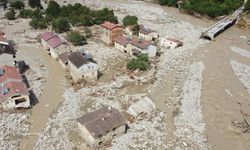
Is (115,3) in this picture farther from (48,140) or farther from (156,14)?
(48,140)

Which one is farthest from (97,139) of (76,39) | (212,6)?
(212,6)

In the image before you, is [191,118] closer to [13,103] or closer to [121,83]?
[121,83]

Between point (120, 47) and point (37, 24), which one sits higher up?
point (37, 24)

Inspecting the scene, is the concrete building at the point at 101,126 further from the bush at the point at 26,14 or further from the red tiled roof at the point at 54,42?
the bush at the point at 26,14

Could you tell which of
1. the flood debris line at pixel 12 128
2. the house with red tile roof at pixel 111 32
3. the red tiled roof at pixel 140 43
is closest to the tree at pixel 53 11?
the house with red tile roof at pixel 111 32

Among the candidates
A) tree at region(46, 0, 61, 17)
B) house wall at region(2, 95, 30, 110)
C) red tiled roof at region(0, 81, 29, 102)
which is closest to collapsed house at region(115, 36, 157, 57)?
red tiled roof at region(0, 81, 29, 102)
